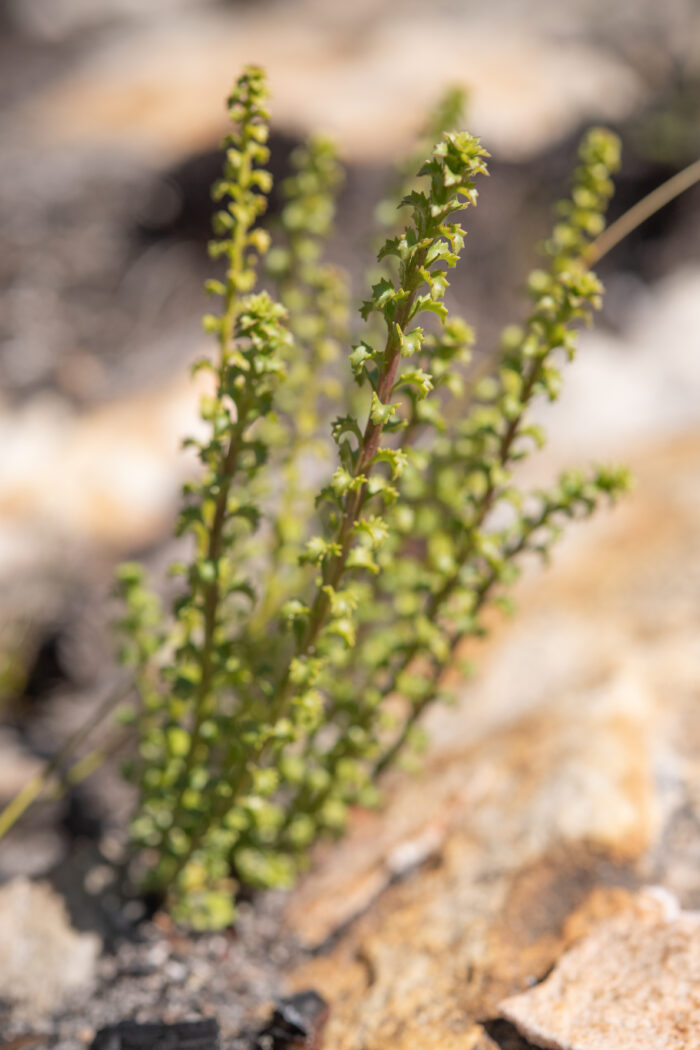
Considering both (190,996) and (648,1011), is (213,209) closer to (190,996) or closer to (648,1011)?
(190,996)

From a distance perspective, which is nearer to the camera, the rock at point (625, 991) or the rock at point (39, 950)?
the rock at point (625, 991)

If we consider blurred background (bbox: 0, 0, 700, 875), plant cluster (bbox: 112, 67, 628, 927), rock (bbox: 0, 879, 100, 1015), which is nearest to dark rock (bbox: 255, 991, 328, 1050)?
plant cluster (bbox: 112, 67, 628, 927)

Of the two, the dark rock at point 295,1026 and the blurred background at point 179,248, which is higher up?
the blurred background at point 179,248

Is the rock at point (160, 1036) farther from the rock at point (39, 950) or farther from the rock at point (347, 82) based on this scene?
the rock at point (347, 82)

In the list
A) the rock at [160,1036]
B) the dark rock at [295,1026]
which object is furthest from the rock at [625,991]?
the rock at [160,1036]

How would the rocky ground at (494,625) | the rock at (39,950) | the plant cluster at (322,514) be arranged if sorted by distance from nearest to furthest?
1. the plant cluster at (322,514)
2. the rocky ground at (494,625)
3. the rock at (39,950)

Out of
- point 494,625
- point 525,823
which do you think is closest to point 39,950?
point 525,823

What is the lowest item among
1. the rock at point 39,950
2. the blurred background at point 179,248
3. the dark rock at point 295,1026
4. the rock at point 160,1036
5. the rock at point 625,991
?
the rock at point 625,991

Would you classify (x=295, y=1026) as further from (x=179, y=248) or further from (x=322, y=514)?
(x=179, y=248)

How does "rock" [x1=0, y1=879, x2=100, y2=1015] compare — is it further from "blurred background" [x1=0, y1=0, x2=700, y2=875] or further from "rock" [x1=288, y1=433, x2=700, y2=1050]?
"rock" [x1=288, y1=433, x2=700, y2=1050]
